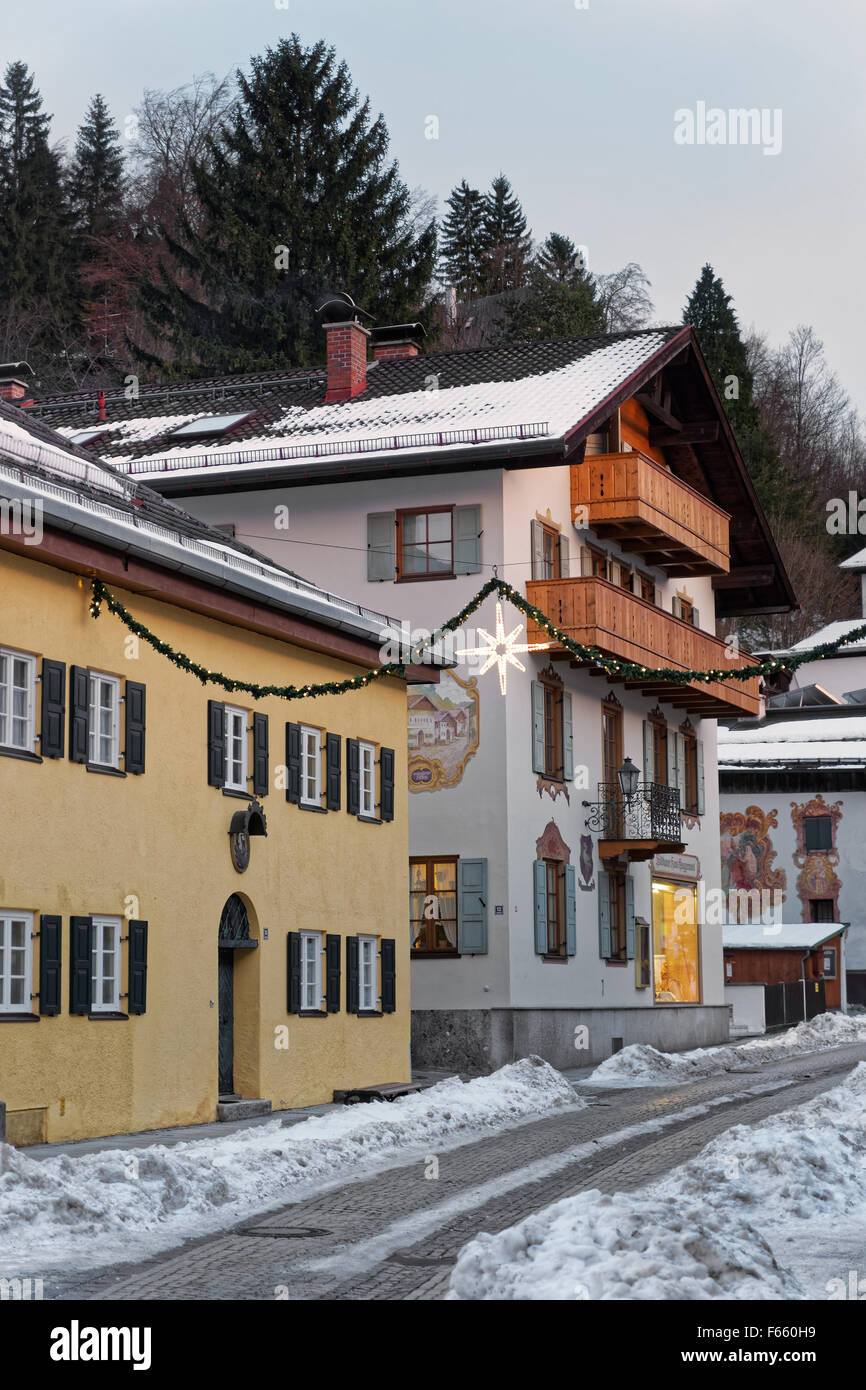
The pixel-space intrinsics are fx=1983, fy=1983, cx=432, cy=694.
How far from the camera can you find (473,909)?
28562mm

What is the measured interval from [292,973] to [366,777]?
3324 mm

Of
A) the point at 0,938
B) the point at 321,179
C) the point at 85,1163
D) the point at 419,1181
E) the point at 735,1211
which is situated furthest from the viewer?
the point at 321,179

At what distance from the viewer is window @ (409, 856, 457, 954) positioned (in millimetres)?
28750

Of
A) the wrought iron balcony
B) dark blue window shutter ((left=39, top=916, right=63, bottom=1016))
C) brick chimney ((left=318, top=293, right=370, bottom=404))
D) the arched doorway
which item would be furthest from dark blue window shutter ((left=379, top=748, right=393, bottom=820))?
brick chimney ((left=318, top=293, right=370, bottom=404))

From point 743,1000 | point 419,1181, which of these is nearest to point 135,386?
point 743,1000

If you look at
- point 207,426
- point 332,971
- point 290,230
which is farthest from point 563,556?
point 290,230

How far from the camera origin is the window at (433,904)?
28.8 metres

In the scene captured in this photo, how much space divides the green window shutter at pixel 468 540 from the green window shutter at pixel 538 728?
2.08m

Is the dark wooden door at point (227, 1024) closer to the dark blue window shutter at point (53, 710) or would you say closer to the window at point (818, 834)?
the dark blue window shutter at point (53, 710)

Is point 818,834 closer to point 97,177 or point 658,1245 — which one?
point 97,177

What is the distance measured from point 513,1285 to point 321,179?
4329cm

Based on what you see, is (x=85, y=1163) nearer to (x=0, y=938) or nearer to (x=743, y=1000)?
(x=0, y=938)

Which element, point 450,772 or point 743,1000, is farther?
point 743,1000
